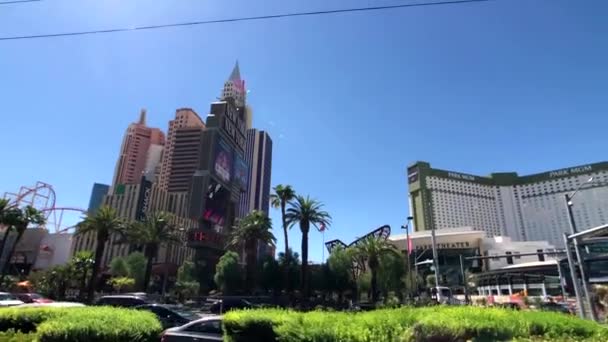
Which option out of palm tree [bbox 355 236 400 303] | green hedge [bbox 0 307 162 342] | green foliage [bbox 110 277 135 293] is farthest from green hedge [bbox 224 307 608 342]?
green foliage [bbox 110 277 135 293]

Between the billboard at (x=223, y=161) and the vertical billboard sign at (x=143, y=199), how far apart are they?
29.9m

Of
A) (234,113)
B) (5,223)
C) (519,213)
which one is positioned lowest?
(5,223)

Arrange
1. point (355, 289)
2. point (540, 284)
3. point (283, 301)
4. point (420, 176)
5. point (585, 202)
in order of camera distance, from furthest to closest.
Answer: point (420, 176) < point (585, 202) < point (540, 284) < point (355, 289) < point (283, 301)

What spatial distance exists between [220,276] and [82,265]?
2086cm

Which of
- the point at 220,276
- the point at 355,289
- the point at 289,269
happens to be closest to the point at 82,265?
the point at 220,276

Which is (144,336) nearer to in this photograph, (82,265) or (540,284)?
(82,265)

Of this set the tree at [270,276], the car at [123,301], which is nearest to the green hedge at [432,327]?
the car at [123,301]

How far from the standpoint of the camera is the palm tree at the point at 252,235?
2199 inches

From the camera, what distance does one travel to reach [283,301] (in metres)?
48.0

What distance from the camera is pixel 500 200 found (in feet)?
615

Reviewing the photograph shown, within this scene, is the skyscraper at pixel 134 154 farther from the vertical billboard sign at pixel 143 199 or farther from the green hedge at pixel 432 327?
the green hedge at pixel 432 327

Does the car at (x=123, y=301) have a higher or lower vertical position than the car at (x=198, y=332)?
higher

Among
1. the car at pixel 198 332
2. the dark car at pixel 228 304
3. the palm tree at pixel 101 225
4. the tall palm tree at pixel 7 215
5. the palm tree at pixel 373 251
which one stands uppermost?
the tall palm tree at pixel 7 215

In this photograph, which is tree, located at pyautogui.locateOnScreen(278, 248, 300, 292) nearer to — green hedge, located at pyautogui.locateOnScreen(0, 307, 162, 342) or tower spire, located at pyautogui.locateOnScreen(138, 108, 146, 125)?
green hedge, located at pyautogui.locateOnScreen(0, 307, 162, 342)
